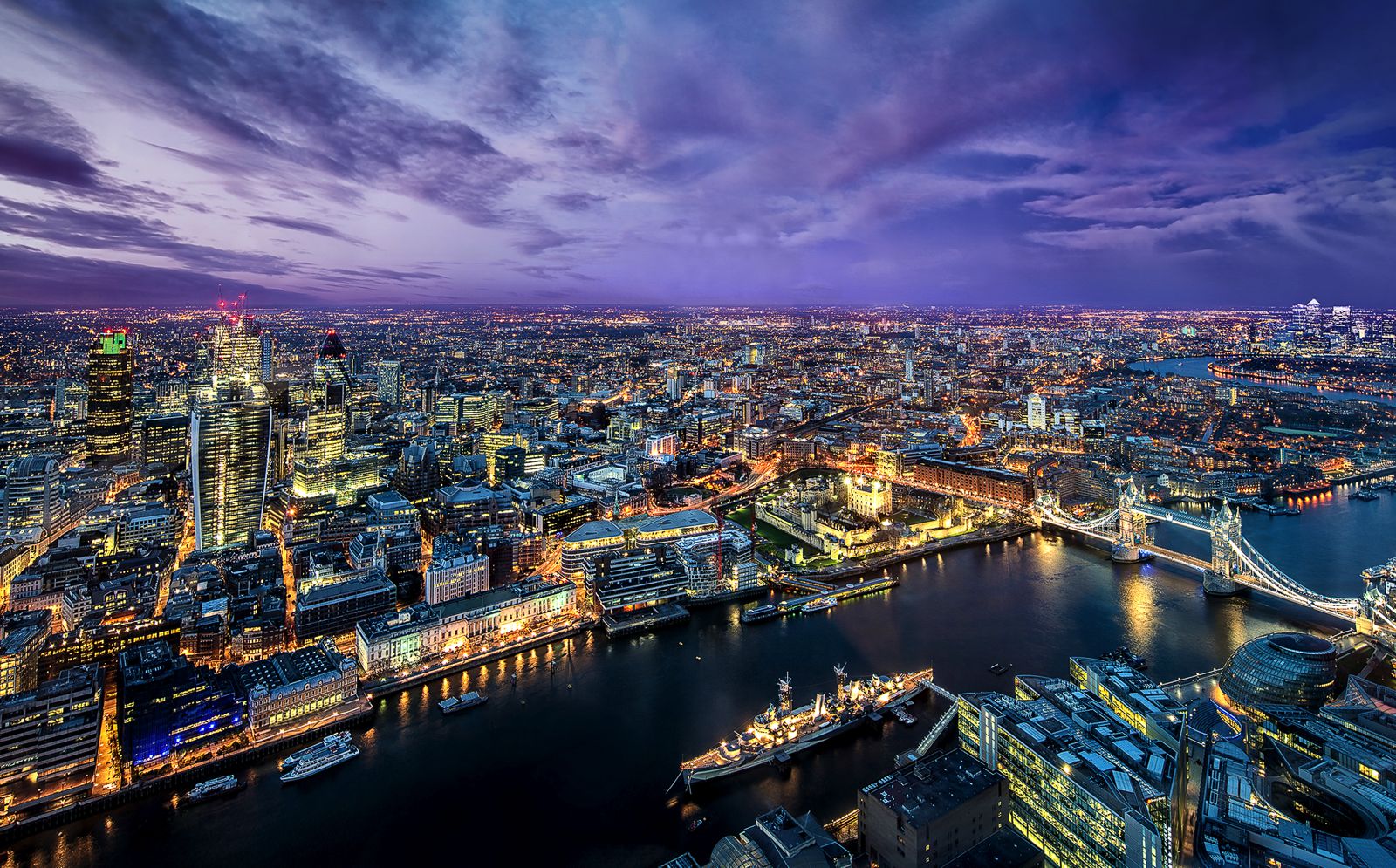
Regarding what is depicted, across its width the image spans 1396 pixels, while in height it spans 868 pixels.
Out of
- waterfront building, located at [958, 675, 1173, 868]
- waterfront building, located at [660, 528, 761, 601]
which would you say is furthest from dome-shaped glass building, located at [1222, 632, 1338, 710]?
waterfront building, located at [660, 528, 761, 601]

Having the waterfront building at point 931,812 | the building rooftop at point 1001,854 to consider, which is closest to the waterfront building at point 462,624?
the waterfront building at point 931,812

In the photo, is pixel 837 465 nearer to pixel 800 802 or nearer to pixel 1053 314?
pixel 800 802

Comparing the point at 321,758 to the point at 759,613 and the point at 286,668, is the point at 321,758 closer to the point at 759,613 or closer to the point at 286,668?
the point at 286,668

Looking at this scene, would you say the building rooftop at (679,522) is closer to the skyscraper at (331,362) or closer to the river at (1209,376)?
the skyscraper at (331,362)

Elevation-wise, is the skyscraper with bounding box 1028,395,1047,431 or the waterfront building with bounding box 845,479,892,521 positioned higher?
the skyscraper with bounding box 1028,395,1047,431

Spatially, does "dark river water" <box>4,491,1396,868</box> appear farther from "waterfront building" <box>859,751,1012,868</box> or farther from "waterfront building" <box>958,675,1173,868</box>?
"waterfront building" <box>958,675,1173,868</box>

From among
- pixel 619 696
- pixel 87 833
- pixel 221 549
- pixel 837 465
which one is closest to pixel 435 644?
pixel 619 696

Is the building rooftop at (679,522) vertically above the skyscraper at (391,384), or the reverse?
the skyscraper at (391,384)
